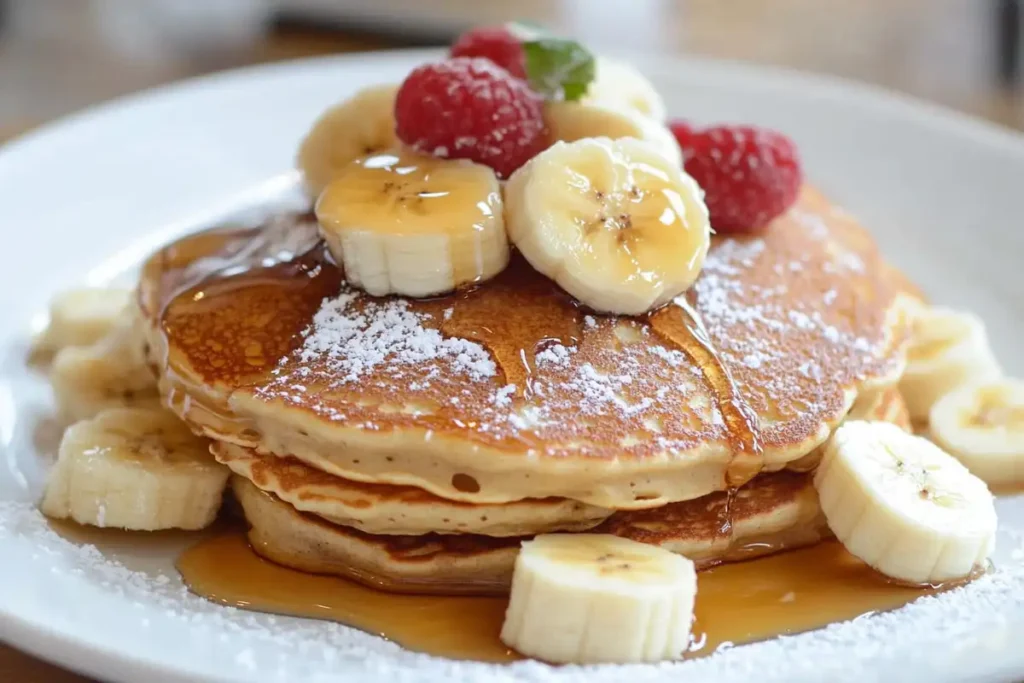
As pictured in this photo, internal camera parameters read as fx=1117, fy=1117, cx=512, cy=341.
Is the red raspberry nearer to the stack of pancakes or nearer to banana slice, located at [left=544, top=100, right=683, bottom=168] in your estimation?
banana slice, located at [left=544, top=100, right=683, bottom=168]

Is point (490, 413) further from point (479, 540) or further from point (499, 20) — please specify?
point (499, 20)

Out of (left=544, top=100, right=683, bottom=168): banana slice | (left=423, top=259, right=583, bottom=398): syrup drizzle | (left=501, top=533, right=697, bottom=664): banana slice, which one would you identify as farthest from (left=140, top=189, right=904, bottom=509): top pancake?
(left=544, top=100, right=683, bottom=168): banana slice

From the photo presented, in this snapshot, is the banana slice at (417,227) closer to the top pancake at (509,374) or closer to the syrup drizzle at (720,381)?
the top pancake at (509,374)

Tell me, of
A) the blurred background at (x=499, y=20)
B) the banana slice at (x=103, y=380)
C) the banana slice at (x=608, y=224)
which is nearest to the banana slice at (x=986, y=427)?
the banana slice at (x=608, y=224)

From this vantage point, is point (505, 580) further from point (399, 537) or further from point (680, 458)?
point (680, 458)

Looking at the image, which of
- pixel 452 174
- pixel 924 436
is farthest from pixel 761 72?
pixel 452 174

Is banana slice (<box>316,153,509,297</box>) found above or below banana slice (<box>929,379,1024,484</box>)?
above
